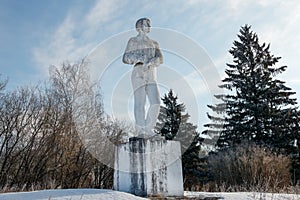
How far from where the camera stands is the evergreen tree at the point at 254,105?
955 inches

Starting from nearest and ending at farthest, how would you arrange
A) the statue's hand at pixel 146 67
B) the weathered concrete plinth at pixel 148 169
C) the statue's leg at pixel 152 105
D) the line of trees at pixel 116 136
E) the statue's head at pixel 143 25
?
the weathered concrete plinth at pixel 148 169
the statue's leg at pixel 152 105
the statue's hand at pixel 146 67
the statue's head at pixel 143 25
the line of trees at pixel 116 136

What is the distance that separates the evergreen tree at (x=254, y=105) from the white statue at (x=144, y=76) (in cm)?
1719

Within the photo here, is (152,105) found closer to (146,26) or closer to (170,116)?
(146,26)

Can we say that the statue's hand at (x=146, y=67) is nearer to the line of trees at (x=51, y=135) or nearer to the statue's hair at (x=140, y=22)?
the statue's hair at (x=140, y=22)

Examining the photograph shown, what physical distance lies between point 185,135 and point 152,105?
63.4 feet

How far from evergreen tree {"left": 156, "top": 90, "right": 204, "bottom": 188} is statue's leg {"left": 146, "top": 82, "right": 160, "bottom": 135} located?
17562mm

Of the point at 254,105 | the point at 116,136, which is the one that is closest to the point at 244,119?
the point at 254,105

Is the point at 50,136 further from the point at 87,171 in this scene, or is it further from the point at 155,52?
the point at 155,52

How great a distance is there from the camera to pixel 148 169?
6.42 m

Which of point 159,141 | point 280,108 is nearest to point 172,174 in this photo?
point 159,141

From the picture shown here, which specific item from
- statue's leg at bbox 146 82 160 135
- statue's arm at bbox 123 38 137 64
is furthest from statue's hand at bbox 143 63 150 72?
statue's leg at bbox 146 82 160 135

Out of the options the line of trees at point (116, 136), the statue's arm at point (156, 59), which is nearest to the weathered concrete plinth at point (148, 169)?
the statue's arm at point (156, 59)

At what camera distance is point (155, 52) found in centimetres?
738

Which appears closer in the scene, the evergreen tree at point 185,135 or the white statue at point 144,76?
the white statue at point 144,76
